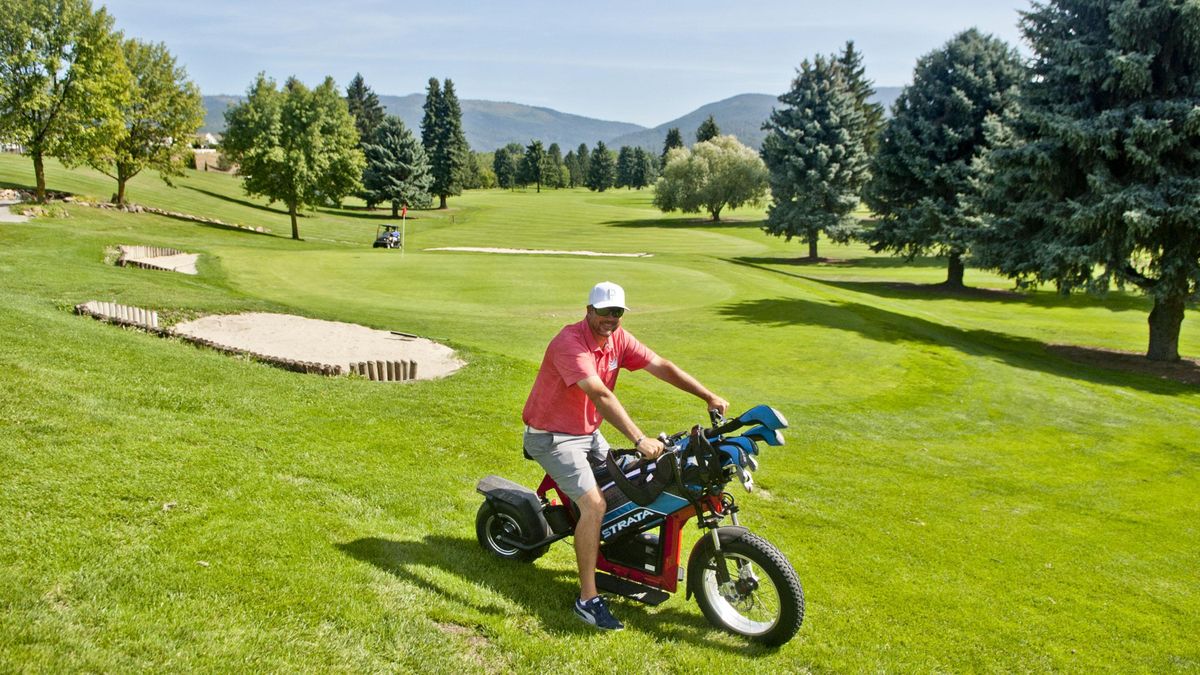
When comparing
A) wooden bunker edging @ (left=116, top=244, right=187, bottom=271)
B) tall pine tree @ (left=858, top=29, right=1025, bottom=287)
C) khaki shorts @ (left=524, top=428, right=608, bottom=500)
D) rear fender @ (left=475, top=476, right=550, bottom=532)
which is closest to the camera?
khaki shorts @ (left=524, top=428, right=608, bottom=500)

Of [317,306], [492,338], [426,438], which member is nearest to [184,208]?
[317,306]

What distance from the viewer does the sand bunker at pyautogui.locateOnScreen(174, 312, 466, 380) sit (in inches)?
547

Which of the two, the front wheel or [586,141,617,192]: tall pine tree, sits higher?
[586,141,617,192]: tall pine tree

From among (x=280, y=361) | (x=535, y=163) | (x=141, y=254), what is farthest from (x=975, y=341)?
(x=535, y=163)

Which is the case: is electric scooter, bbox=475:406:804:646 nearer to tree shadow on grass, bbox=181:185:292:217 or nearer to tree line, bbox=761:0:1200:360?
tree line, bbox=761:0:1200:360

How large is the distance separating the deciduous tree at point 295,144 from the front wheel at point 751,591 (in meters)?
44.7

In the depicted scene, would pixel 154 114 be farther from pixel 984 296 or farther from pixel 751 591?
pixel 751 591

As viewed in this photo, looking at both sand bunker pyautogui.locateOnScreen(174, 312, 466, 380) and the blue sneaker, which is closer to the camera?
the blue sneaker

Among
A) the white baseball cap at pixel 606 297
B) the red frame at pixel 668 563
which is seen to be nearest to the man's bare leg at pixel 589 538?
the red frame at pixel 668 563

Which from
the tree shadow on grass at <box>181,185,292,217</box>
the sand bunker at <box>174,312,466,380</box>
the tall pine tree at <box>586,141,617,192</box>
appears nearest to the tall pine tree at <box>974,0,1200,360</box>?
the sand bunker at <box>174,312,466,380</box>

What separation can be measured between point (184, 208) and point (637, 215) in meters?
52.8

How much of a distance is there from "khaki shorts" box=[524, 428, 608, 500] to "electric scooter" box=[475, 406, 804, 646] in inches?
8.1

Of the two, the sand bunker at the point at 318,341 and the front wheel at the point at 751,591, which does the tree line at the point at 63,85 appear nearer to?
the sand bunker at the point at 318,341

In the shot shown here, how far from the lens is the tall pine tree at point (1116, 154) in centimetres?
1903
